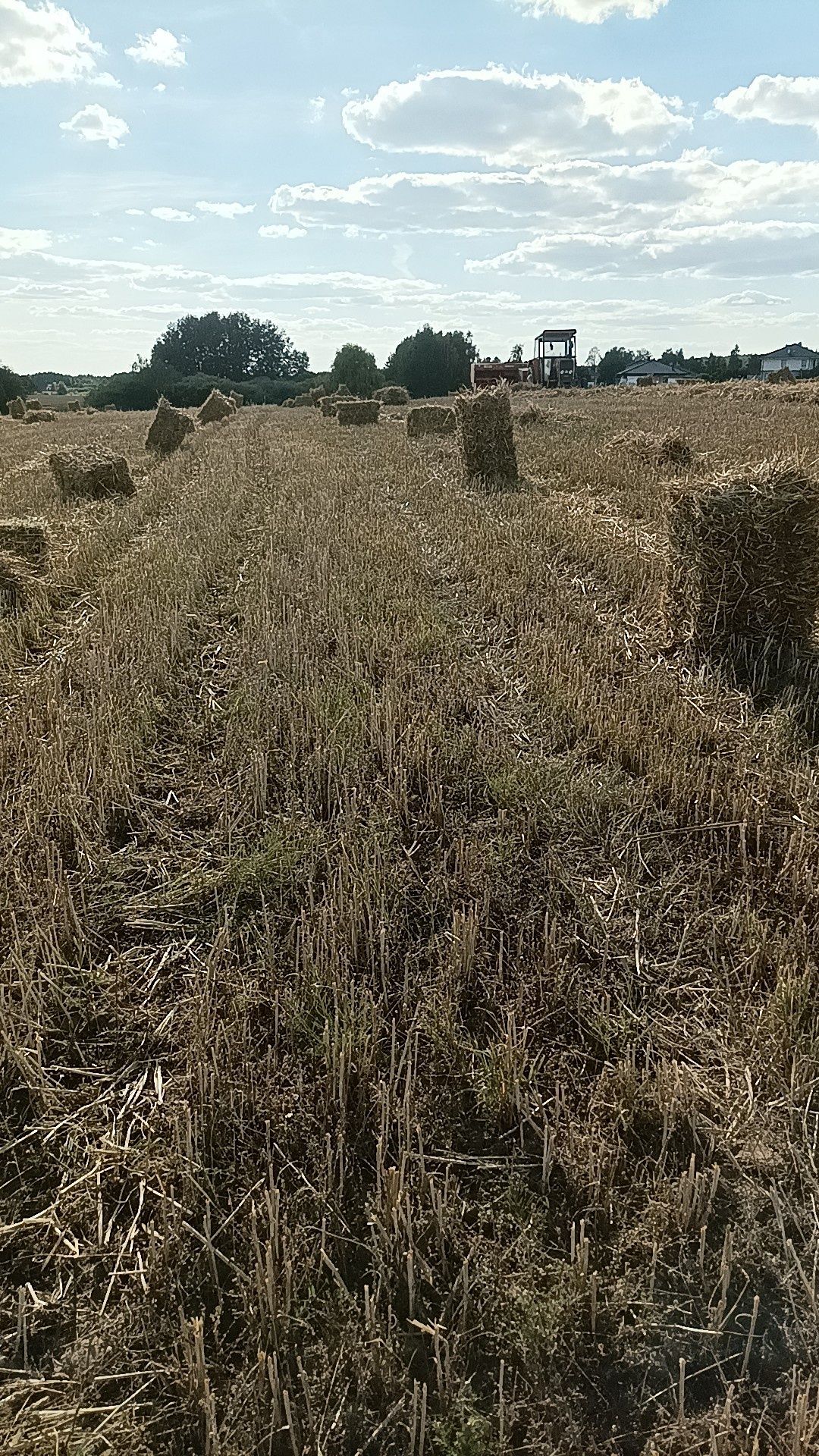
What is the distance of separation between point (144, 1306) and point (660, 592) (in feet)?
19.4

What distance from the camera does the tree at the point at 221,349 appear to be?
94.1 meters

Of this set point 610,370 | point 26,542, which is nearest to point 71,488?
point 26,542

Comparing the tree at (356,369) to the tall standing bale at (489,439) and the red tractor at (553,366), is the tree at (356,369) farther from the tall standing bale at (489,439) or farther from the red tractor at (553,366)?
the tall standing bale at (489,439)

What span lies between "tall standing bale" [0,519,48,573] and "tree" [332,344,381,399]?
174 feet

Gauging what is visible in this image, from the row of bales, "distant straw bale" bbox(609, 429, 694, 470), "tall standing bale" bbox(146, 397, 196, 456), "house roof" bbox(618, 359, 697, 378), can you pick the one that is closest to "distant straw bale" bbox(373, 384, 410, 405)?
the row of bales

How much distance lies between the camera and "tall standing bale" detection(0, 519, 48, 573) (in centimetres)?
833

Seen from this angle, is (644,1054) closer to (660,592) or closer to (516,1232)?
(516,1232)

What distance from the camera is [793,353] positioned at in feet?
329

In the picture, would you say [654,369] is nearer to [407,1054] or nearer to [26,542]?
[26,542]

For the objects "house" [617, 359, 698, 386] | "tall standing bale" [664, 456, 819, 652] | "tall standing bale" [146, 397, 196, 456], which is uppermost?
"house" [617, 359, 698, 386]

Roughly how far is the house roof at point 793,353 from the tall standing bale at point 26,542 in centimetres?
10615

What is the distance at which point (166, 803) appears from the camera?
4469 millimetres

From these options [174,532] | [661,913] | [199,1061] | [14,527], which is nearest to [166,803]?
[199,1061]

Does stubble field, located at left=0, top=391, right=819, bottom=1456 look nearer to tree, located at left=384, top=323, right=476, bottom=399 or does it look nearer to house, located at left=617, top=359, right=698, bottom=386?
tree, located at left=384, top=323, right=476, bottom=399
